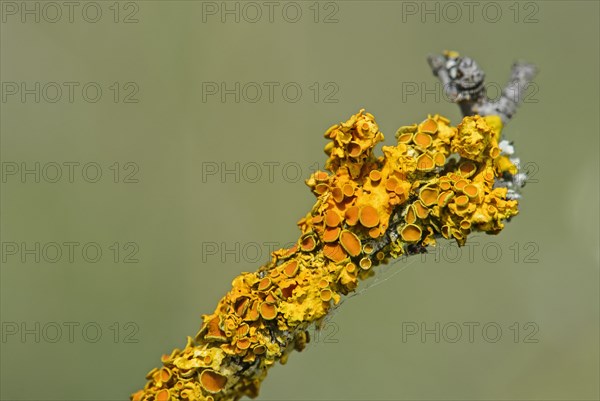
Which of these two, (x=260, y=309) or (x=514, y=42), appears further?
(x=514, y=42)

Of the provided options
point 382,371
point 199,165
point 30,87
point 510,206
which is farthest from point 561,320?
point 30,87

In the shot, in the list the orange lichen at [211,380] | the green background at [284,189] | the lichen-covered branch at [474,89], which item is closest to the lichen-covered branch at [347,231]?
the orange lichen at [211,380]

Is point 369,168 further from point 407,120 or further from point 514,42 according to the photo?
point 514,42

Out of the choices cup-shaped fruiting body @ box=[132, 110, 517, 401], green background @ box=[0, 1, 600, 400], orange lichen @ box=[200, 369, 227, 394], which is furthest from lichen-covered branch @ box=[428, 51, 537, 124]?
green background @ box=[0, 1, 600, 400]

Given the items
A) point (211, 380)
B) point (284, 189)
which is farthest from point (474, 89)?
point (284, 189)

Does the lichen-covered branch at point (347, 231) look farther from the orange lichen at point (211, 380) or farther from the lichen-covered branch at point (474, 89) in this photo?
the lichen-covered branch at point (474, 89)

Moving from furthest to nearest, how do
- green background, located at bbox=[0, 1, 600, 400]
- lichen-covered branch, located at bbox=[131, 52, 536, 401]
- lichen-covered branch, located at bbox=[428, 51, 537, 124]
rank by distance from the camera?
Result: green background, located at bbox=[0, 1, 600, 400] < lichen-covered branch, located at bbox=[428, 51, 537, 124] < lichen-covered branch, located at bbox=[131, 52, 536, 401]

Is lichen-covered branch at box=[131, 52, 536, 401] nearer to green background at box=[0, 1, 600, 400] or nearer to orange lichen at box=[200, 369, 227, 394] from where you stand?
orange lichen at box=[200, 369, 227, 394]
